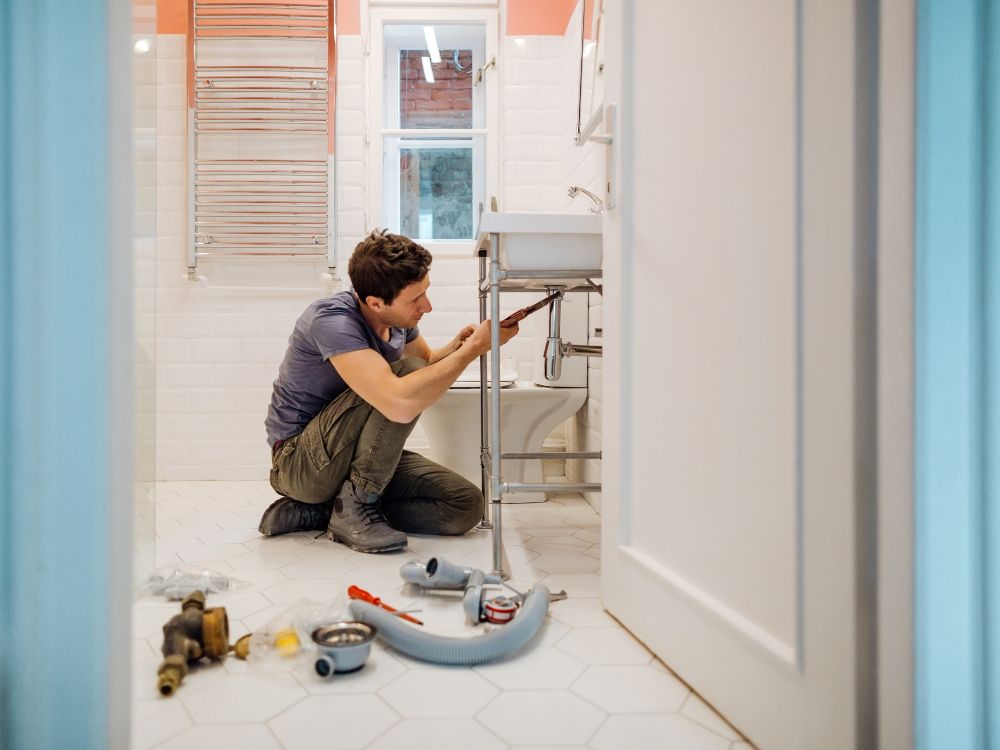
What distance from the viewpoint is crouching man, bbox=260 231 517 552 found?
172 centimetres

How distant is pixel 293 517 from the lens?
6.52 ft

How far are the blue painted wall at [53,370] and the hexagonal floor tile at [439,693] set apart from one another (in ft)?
1.68

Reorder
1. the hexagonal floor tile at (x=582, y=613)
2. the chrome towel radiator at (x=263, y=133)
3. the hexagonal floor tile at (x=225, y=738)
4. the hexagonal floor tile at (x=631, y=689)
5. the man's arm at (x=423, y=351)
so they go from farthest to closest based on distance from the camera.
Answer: the chrome towel radiator at (x=263, y=133)
the man's arm at (x=423, y=351)
the hexagonal floor tile at (x=582, y=613)
the hexagonal floor tile at (x=631, y=689)
the hexagonal floor tile at (x=225, y=738)

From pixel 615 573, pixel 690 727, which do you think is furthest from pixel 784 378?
pixel 615 573

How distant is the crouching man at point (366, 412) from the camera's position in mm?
1723

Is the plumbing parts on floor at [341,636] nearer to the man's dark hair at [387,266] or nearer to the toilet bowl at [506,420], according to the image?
the man's dark hair at [387,266]

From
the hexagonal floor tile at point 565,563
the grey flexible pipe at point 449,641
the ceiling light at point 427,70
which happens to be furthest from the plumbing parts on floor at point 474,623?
the ceiling light at point 427,70

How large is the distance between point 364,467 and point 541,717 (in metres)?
1.01

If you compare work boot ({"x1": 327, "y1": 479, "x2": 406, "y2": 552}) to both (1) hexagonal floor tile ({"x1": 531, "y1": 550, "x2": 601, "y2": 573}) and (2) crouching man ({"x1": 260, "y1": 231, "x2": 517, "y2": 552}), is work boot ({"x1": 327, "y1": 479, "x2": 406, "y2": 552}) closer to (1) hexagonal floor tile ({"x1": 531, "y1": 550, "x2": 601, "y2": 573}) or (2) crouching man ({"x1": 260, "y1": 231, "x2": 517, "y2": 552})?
(2) crouching man ({"x1": 260, "y1": 231, "x2": 517, "y2": 552})

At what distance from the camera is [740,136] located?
92 cm

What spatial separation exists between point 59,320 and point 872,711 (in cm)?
85

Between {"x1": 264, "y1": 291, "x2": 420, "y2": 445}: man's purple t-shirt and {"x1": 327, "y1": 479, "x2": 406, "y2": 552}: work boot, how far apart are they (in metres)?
0.24

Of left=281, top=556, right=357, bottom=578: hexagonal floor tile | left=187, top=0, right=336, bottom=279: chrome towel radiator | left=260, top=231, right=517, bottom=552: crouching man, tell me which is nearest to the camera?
left=281, top=556, right=357, bottom=578: hexagonal floor tile

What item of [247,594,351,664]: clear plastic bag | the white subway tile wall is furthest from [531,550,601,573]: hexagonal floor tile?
the white subway tile wall
